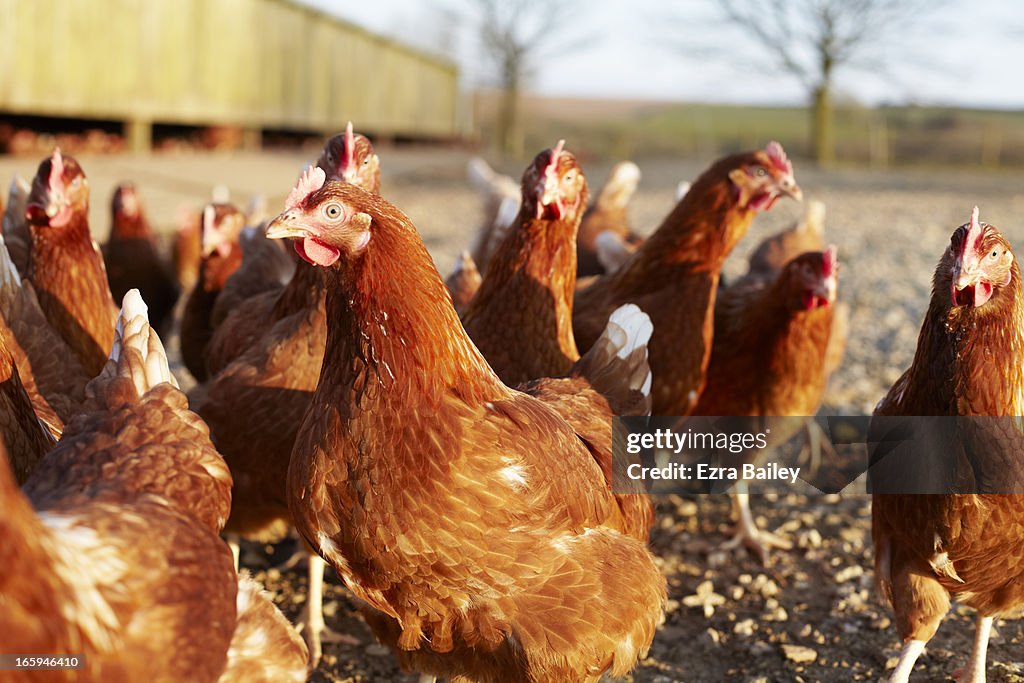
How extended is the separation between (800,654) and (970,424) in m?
1.03

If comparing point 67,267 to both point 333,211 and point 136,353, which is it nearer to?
point 136,353

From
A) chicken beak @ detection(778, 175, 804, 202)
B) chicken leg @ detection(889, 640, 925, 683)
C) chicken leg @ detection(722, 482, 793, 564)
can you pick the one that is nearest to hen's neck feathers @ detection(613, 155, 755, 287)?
chicken beak @ detection(778, 175, 804, 202)

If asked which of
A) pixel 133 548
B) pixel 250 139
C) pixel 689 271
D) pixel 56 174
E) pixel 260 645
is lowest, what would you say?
pixel 260 645

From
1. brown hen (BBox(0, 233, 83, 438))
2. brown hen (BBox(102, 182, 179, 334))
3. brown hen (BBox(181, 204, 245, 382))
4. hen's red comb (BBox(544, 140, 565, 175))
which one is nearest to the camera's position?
brown hen (BBox(0, 233, 83, 438))

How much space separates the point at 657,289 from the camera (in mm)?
3361

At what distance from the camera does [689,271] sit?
3.33m

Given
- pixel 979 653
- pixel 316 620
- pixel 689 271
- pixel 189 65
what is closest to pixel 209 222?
pixel 316 620

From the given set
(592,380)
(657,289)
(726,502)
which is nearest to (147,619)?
(592,380)

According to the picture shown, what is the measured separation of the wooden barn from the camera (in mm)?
8602

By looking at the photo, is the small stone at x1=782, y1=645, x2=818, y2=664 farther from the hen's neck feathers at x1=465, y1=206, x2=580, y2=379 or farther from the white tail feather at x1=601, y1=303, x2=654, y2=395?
the hen's neck feathers at x1=465, y1=206, x2=580, y2=379

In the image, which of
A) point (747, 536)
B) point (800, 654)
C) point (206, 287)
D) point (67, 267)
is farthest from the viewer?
point (206, 287)

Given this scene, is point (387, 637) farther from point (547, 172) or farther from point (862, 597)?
point (862, 597)

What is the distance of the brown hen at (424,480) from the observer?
6.27 ft

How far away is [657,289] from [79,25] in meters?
8.25
